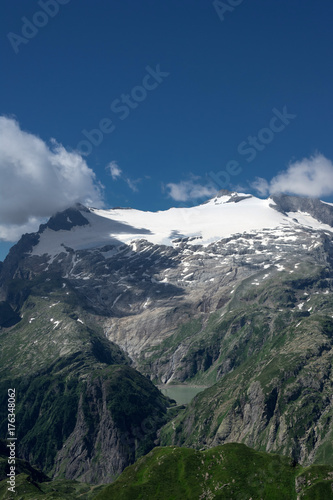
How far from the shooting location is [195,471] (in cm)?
19862

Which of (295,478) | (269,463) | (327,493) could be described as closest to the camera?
(327,493)

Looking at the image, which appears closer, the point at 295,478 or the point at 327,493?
the point at 327,493

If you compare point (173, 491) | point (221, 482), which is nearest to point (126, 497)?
point (173, 491)

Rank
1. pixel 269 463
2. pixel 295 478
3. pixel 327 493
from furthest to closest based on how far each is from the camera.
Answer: pixel 269 463, pixel 295 478, pixel 327 493

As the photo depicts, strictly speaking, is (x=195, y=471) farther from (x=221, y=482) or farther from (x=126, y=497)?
(x=126, y=497)

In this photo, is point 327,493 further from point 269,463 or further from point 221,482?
point 221,482

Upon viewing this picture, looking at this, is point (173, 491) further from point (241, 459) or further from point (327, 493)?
point (327, 493)

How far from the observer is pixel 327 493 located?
168 meters

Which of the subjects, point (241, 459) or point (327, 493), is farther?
point (241, 459)

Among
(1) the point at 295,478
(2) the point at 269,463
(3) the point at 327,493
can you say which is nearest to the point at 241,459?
(2) the point at 269,463

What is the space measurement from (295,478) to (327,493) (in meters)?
15.9

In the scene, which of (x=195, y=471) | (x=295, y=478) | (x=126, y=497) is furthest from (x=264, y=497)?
(x=126, y=497)

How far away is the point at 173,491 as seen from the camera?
190875 mm

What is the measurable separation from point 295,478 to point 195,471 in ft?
142
